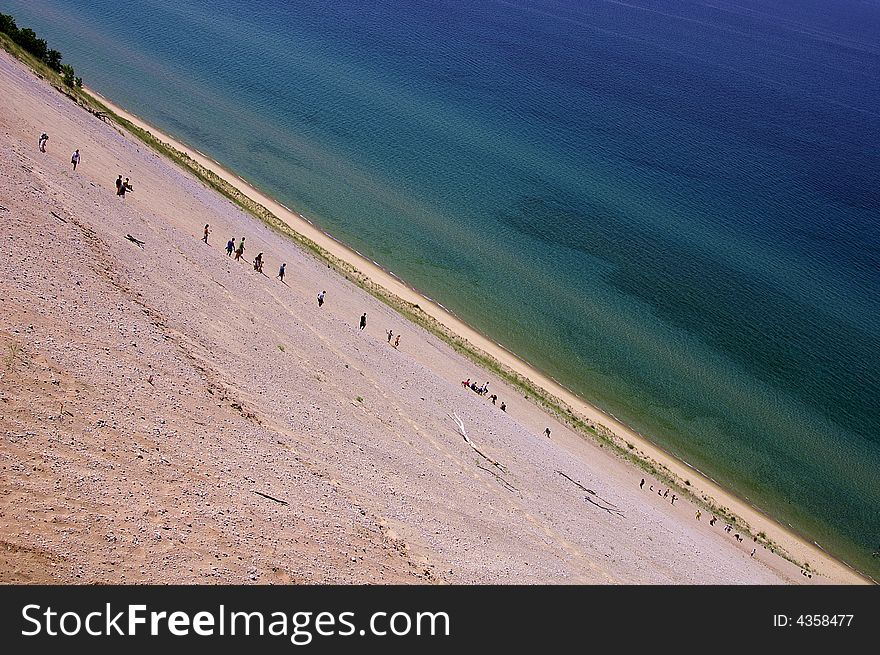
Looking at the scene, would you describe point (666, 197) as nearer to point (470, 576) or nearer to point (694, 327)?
point (694, 327)

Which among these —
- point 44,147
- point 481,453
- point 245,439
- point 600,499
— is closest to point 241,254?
point 44,147

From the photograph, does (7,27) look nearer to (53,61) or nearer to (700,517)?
(53,61)

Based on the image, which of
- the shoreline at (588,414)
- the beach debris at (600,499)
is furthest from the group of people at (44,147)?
the beach debris at (600,499)

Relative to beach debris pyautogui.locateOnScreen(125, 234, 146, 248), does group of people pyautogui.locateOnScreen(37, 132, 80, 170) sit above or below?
above

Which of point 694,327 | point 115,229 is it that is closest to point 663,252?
point 694,327

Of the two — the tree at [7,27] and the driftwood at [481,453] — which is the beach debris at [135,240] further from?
the tree at [7,27]

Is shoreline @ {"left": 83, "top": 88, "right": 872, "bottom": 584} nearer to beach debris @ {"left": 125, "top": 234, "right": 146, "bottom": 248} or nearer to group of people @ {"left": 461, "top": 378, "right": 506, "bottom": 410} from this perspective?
group of people @ {"left": 461, "top": 378, "right": 506, "bottom": 410}

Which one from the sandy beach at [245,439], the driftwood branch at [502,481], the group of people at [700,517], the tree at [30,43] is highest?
the tree at [30,43]

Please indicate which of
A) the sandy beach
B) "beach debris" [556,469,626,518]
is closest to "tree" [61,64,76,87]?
the sandy beach
